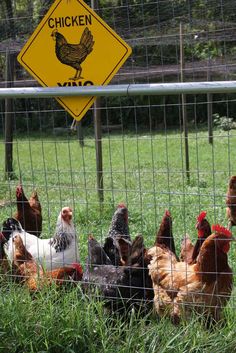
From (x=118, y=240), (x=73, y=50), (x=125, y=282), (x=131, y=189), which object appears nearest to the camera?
(x=73, y=50)

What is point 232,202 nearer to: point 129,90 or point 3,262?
point 3,262

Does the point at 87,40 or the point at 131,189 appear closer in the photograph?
the point at 87,40

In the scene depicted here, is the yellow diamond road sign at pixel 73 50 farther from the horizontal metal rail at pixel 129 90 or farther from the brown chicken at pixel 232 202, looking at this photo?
the brown chicken at pixel 232 202

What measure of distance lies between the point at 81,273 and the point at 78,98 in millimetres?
1374

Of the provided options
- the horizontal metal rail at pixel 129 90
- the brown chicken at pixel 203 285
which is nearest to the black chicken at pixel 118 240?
the brown chicken at pixel 203 285

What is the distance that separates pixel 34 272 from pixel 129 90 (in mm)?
1712

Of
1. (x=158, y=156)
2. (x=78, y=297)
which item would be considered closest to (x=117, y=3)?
(x=158, y=156)

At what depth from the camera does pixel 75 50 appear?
3.67m

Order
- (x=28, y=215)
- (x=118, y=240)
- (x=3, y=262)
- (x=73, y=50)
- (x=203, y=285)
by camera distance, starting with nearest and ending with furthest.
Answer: (x=203, y=285) → (x=73, y=50) → (x=118, y=240) → (x=3, y=262) → (x=28, y=215)

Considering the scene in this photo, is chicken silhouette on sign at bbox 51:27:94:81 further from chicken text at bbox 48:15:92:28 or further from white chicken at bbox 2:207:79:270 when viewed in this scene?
white chicken at bbox 2:207:79:270

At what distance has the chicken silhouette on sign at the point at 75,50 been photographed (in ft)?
12.0

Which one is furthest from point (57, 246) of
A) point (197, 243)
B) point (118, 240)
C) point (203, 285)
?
point (203, 285)

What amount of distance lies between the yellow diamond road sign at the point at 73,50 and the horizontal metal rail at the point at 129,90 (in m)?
0.10

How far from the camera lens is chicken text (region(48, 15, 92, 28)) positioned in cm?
367
